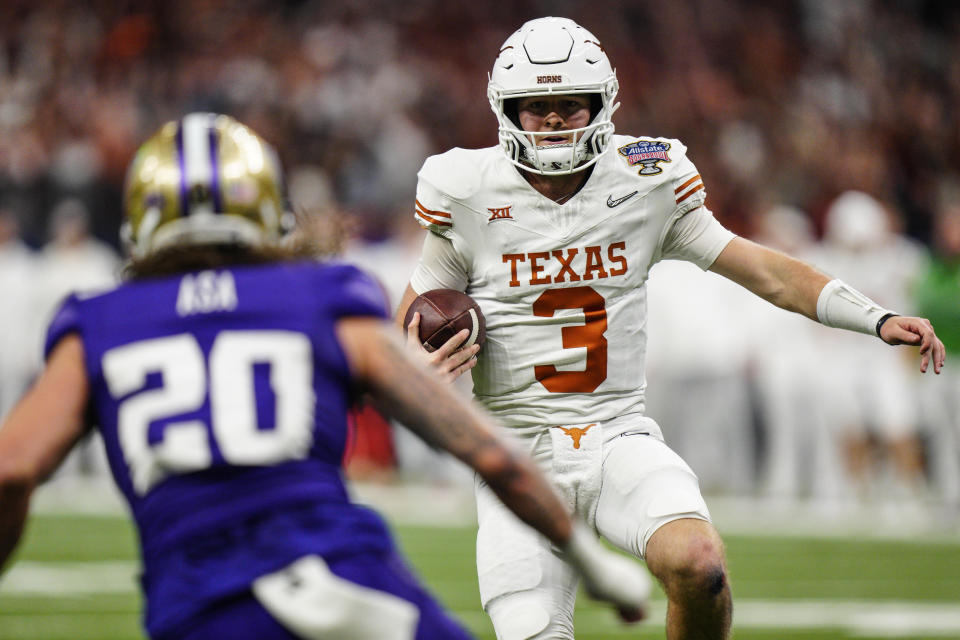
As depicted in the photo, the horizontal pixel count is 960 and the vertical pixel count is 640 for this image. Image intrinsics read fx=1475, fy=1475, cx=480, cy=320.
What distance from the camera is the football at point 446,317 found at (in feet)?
12.9

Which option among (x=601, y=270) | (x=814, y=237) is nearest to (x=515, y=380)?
(x=601, y=270)

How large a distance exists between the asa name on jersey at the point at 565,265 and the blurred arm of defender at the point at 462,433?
158cm

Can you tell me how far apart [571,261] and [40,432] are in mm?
1950

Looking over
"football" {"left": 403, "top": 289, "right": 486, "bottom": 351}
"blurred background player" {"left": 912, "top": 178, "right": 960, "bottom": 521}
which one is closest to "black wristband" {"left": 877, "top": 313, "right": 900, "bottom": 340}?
"football" {"left": 403, "top": 289, "right": 486, "bottom": 351}

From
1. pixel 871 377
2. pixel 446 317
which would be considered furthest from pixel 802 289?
pixel 871 377

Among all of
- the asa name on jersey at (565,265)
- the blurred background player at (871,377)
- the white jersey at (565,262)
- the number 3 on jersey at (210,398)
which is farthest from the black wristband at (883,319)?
the blurred background player at (871,377)

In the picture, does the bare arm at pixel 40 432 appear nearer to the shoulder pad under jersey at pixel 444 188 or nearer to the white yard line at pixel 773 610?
the shoulder pad under jersey at pixel 444 188

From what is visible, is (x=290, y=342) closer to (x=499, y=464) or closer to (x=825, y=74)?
(x=499, y=464)

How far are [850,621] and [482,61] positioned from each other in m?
10.5

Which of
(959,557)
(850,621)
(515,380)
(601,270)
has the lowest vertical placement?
(959,557)

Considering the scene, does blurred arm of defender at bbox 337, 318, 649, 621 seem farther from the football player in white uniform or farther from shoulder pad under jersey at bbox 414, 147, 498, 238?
shoulder pad under jersey at bbox 414, 147, 498, 238

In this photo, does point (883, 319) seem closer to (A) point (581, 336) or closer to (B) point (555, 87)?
(A) point (581, 336)

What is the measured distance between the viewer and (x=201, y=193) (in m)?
2.51

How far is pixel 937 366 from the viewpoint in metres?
3.90
